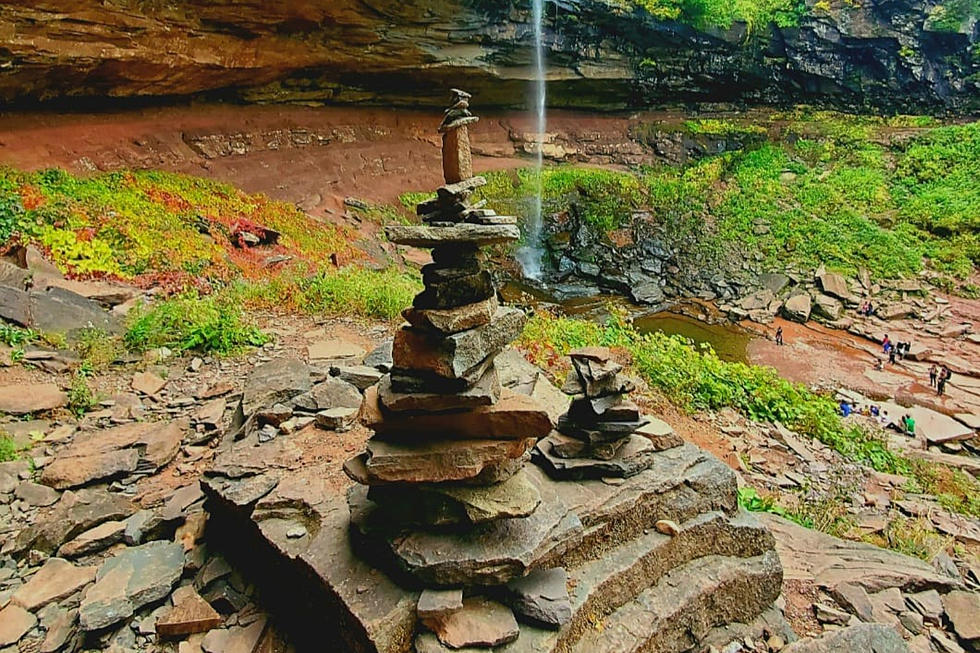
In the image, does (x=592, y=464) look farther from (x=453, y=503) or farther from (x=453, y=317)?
(x=453, y=317)

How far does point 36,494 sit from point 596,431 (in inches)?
176

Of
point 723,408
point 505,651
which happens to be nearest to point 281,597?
point 505,651

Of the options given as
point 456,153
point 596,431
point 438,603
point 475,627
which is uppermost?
point 456,153

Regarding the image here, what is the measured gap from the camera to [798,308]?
15.4 metres

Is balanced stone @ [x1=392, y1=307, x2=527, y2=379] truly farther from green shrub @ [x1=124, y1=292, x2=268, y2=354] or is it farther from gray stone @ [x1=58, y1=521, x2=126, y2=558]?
green shrub @ [x1=124, y1=292, x2=268, y2=354]

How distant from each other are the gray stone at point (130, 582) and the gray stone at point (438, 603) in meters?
1.91

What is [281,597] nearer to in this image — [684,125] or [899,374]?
[899,374]

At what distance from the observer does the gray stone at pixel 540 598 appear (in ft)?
10.2

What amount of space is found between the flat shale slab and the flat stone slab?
1.72 meters

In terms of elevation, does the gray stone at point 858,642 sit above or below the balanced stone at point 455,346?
below

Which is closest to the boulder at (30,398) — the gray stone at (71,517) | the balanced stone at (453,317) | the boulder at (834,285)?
the gray stone at (71,517)

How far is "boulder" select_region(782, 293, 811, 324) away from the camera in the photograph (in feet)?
49.9

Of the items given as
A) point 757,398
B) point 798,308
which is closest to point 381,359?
point 757,398

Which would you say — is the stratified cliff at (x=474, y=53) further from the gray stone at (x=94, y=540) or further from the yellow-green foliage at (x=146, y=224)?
the gray stone at (x=94, y=540)
